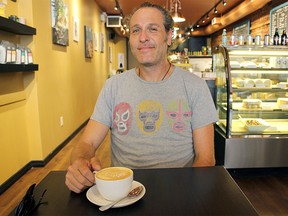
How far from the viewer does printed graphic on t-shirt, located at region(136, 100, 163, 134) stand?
1249 millimetres

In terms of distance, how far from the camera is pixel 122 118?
50.2 inches

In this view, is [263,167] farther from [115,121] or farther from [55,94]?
[55,94]

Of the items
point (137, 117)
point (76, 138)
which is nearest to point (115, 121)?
point (137, 117)

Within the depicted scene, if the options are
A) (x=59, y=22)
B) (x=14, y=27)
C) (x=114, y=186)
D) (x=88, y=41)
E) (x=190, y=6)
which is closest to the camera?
(x=114, y=186)

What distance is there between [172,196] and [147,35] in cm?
78

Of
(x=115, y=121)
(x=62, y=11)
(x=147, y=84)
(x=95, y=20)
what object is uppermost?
(x=95, y=20)

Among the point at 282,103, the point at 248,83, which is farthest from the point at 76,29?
the point at 282,103

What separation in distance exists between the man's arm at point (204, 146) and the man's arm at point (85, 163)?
0.45 meters

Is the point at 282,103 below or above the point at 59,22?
below

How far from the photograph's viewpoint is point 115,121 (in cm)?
129

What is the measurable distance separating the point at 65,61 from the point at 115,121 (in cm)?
348

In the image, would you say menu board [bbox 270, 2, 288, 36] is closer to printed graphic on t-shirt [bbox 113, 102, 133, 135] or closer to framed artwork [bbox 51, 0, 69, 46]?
framed artwork [bbox 51, 0, 69, 46]

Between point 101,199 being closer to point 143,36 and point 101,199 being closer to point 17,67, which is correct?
point 143,36

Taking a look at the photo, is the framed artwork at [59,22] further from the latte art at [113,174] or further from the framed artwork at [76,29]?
the latte art at [113,174]
